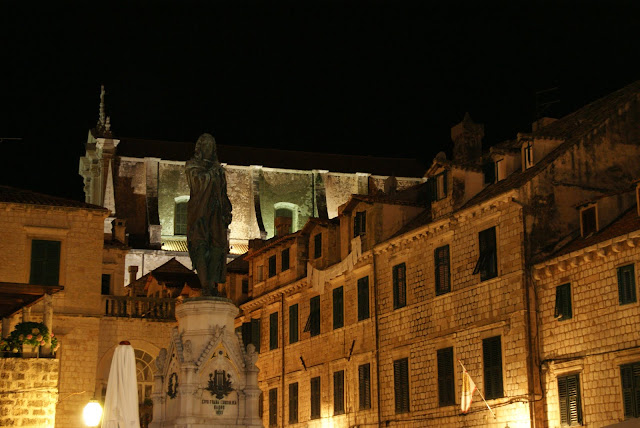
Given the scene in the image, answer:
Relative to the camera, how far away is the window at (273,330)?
1763 inches

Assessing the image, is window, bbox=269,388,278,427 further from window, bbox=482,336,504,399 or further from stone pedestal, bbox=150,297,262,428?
stone pedestal, bbox=150,297,262,428

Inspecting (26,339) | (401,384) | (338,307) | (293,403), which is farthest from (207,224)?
(293,403)

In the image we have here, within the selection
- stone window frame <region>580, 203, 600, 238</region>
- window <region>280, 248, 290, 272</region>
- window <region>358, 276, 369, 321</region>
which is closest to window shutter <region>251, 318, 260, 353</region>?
window <region>280, 248, 290, 272</region>

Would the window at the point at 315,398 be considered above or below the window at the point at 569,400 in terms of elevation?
above

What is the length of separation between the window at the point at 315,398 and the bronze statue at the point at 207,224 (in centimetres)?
2117

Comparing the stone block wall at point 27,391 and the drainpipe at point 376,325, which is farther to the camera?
the drainpipe at point 376,325

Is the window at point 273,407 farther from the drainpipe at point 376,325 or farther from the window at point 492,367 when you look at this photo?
the window at point 492,367

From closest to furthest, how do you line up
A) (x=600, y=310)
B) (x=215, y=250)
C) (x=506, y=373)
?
(x=215, y=250), (x=600, y=310), (x=506, y=373)

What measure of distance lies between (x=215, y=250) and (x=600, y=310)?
12177 mm

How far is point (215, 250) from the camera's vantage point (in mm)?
19766

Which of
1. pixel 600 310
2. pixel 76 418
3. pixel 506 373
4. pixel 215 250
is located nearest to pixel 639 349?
pixel 600 310

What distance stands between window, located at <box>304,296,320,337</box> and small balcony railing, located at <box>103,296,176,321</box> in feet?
17.8

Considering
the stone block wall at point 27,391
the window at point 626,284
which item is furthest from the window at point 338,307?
the window at point 626,284

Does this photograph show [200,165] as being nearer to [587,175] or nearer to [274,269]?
[587,175]
